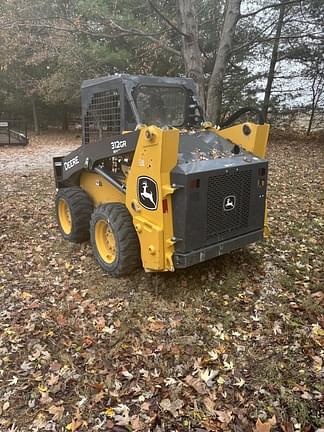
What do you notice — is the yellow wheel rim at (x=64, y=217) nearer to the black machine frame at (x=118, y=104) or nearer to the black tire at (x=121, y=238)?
the black machine frame at (x=118, y=104)

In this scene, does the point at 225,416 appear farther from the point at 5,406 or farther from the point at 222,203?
the point at 222,203


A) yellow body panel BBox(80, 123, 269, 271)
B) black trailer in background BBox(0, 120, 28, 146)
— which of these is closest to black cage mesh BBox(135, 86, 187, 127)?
yellow body panel BBox(80, 123, 269, 271)

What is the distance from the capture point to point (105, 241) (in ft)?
14.5

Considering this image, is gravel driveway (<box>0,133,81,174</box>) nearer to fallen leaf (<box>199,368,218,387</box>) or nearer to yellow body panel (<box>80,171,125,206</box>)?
yellow body panel (<box>80,171,125,206</box>)

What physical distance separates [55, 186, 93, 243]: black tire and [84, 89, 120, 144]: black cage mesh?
73 centimetres

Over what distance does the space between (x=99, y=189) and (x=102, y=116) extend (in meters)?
0.94

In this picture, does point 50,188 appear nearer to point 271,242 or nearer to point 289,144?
point 271,242

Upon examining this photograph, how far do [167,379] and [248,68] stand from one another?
45.2 feet

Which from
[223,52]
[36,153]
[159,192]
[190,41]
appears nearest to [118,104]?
[159,192]

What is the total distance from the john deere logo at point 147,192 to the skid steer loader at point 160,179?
0.01 metres

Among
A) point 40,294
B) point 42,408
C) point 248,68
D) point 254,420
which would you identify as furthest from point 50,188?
point 248,68

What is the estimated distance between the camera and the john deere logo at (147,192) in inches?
137

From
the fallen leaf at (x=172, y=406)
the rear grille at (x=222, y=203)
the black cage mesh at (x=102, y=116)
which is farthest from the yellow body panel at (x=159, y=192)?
the fallen leaf at (x=172, y=406)

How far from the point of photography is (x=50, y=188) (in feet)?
27.3
